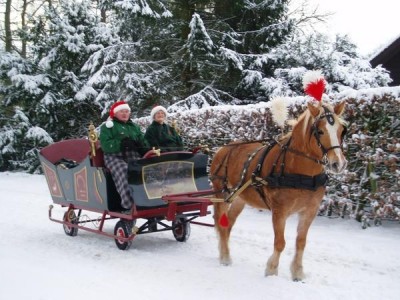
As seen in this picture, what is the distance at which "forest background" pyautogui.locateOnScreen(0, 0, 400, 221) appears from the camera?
523 inches

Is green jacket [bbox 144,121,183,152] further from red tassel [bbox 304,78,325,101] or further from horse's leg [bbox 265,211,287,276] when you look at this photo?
red tassel [bbox 304,78,325,101]

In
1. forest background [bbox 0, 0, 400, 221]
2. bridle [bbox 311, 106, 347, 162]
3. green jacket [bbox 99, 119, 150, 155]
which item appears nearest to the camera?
bridle [bbox 311, 106, 347, 162]

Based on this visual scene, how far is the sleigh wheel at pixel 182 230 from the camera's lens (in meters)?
6.23

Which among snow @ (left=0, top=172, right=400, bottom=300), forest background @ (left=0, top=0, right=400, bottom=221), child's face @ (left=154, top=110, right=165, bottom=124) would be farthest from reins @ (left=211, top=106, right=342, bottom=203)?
forest background @ (left=0, top=0, right=400, bottom=221)

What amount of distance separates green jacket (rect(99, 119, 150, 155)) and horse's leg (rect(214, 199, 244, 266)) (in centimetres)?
147

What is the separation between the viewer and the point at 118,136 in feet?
19.7

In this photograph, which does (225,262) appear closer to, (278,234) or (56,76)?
(278,234)

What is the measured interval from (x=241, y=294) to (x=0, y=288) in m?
2.34

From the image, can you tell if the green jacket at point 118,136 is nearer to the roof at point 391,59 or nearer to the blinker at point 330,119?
the blinker at point 330,119

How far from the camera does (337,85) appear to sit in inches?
499

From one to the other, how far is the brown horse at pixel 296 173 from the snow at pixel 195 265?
0.41m

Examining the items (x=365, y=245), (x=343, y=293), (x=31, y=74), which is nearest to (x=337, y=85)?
(x=365, y=245)

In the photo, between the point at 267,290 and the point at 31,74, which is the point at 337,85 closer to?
the point at 267,290

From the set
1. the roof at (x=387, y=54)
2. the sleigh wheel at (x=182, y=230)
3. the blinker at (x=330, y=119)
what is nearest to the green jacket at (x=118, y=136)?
the sleigh wheel at (x=182, y=230)
